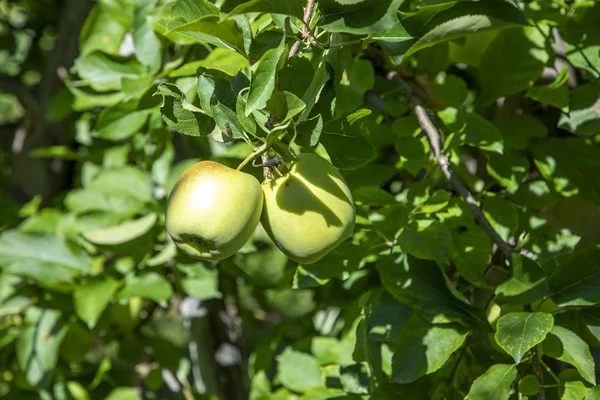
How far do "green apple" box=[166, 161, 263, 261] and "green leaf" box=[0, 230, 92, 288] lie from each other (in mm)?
661

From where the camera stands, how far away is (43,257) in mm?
1199

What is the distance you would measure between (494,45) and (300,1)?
42 centimetres

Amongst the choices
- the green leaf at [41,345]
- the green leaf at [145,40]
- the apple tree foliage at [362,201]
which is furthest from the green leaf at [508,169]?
the green leaf at [41,345]

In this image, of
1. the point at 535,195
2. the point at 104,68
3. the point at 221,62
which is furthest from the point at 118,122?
the point at 535,195

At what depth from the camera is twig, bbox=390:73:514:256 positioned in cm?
76

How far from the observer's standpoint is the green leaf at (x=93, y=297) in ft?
3.54

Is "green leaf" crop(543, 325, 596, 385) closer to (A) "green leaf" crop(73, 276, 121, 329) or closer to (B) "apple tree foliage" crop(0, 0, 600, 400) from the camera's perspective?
(B) "apple tree foliage" crop(0, 0, 600, 400)

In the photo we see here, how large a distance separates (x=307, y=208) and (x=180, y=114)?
14 cm

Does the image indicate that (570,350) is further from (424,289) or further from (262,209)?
(262,209)

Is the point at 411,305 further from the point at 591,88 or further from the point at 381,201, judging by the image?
the point at 591,88

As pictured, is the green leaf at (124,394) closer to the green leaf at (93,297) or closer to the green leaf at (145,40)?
the green leaf at (93,297)

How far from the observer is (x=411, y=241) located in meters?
0.74

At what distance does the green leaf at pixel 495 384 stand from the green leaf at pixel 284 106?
34 cm

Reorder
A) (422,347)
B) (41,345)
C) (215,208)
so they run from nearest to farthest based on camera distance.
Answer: (215,208) → (422,347) → (41,345)
